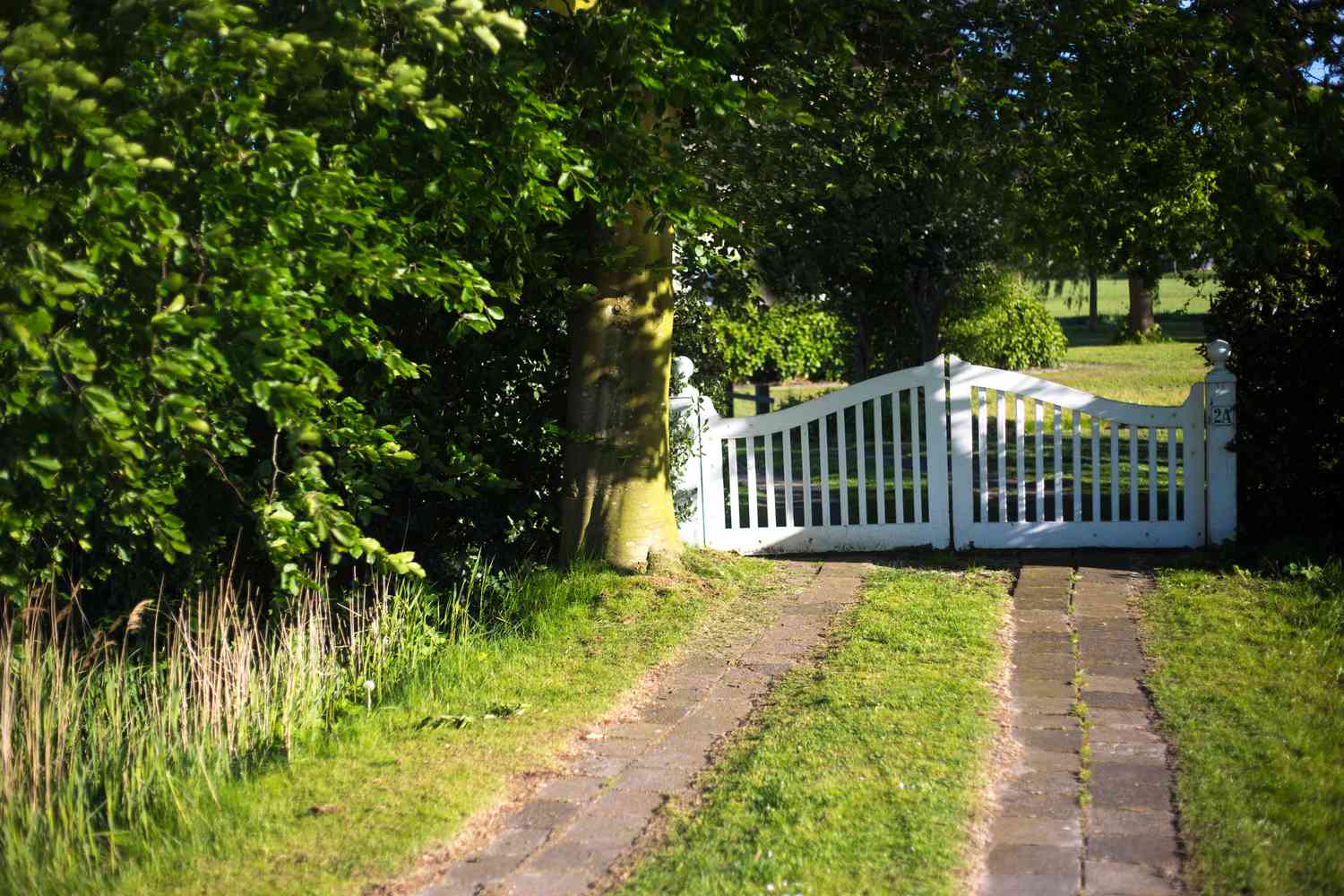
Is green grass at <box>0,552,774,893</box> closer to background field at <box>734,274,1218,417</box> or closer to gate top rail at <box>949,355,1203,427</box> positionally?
gate top rail at <box>949,355,1203,427</box>

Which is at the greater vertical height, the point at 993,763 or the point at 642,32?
the point at 642,32

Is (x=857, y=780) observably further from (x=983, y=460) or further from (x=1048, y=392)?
(x=1048, y=392)

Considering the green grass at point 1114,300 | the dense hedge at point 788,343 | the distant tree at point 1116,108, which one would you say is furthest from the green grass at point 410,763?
the green grass at point 1114,300

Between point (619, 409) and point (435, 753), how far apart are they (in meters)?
3.33

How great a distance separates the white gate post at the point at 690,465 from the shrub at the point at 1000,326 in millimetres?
9511

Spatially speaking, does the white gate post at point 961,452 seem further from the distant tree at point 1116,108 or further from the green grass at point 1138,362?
the green grass at point 1138,362

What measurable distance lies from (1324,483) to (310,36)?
648cm

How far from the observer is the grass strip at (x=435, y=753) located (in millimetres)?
4012

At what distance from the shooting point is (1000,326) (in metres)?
22.0

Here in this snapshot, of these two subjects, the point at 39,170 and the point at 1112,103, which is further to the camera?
the point at 1112,103

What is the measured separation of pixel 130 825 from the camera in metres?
4.41

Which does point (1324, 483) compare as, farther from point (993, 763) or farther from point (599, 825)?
point (599, 825)

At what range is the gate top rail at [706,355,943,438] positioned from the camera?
8.63 meters

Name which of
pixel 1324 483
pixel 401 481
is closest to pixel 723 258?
pixel 401 481
